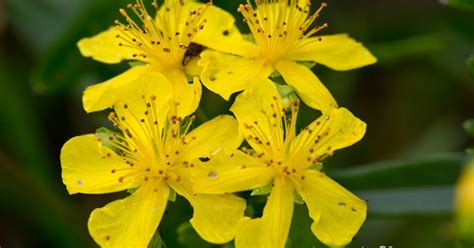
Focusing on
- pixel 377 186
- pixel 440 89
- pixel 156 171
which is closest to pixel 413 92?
pixel 440 89

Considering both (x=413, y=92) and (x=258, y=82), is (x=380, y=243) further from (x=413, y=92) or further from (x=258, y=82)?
(x=258, y=82)

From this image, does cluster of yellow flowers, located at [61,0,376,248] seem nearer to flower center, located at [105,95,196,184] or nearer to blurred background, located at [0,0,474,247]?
flower center, located at [105,95,196,184]

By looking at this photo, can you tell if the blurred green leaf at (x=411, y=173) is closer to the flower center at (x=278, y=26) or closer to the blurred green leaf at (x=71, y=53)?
the flower center at (x=278, y=26)

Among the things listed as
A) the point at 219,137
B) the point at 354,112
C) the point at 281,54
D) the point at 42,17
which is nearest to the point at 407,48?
A: the point at 354,112

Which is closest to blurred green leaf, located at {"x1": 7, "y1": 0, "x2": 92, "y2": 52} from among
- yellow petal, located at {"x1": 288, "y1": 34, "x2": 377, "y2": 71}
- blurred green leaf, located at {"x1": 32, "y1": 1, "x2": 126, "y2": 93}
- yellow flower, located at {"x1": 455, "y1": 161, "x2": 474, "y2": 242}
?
blurred green leaf, located at {"x1": 32, "y1": 1, "x2": 126, "y2": 93}

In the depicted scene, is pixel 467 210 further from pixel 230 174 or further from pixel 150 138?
pixel 150 138

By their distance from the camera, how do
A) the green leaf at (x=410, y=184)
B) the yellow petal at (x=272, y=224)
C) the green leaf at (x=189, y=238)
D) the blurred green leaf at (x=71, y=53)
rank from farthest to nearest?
the blurred green leaf at (x=71, y=53) < the green leaf at (x=410, y=184) < the green leaf at (x=189, y=238) < the yellow petal at (x=272, y=224)

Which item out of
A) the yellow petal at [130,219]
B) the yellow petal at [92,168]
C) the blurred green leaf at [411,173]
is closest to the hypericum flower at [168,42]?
the yellow petal at [92,168]
